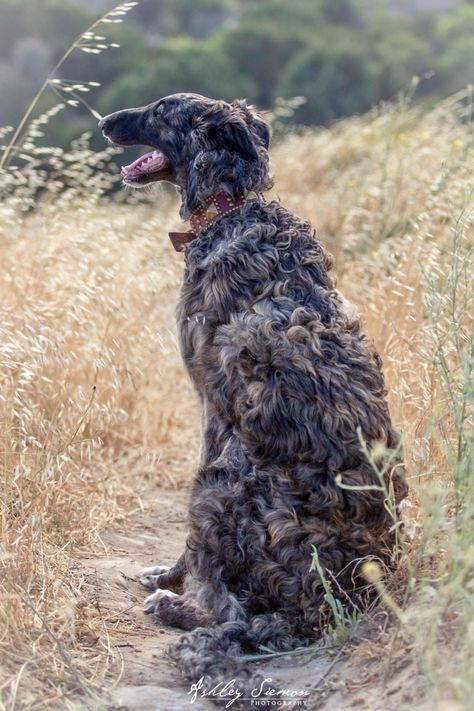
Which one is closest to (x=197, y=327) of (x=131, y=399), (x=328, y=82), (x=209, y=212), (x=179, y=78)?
(x=209, y=212)

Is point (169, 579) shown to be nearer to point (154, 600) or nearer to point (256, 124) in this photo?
point (154, 600)

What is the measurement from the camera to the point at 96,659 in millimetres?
3299

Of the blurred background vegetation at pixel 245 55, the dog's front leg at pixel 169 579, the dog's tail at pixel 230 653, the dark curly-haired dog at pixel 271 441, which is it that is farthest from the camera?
the blurred background vegetation at pixel 245 55

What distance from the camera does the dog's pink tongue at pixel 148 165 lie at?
4422 millimetres

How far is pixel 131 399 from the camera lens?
584cm

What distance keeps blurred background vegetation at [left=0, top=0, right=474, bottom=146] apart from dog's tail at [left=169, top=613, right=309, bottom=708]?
45.1 ft

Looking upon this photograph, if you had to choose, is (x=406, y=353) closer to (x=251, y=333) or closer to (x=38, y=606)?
(x=251, y=333)

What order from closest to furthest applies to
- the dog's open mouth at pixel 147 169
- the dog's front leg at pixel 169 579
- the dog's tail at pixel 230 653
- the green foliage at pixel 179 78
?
the dog's tail at pixel 230 653
the dog's front leg at pixel 169 579
the dog's open mouth at pixel 147 169
the green foliage at pixel 179 78

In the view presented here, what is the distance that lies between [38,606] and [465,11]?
27143mm

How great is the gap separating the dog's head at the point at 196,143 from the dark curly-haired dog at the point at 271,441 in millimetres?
210

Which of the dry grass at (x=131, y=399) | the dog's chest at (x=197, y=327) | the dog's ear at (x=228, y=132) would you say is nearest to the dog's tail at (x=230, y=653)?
the dry grass at (x=131, y=399)

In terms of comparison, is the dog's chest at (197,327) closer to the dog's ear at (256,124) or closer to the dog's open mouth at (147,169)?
the dog's open mouth at (147,169)

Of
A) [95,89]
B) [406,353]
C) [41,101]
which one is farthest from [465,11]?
[406,353]

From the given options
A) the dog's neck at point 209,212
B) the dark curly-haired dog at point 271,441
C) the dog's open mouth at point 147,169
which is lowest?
the dark curly-haired dog at point 271,441
